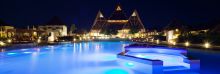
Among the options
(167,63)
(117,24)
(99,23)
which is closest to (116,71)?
(167,63)

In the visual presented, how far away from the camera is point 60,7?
166ft

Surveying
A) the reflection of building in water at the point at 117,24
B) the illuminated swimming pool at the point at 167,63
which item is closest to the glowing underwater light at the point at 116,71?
the illuminated swimming pool at the point at 167,63

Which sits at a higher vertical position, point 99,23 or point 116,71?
point 99,23

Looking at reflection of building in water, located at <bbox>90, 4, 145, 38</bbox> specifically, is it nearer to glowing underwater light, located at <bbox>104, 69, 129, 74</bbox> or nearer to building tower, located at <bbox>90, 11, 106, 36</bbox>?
building tower, located at <bbox>90, 11, 106, 36</bbox>

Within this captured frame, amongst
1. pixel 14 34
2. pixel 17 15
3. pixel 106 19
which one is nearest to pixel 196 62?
pixel 14 34

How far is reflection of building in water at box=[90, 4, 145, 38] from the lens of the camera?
61.5m

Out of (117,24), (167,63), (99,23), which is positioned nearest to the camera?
(167,63)

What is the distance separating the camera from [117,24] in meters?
68.3

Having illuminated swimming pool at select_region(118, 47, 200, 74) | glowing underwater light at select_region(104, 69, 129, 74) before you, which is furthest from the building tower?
glowing underwater light at select_region(104, 69, 129, 74)

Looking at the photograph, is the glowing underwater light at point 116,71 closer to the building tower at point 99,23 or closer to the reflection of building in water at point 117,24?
the reflection of building in water at point 117,24

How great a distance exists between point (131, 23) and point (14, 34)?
3763 centimetres

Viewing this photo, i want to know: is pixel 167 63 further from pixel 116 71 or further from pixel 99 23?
pixel 99 23

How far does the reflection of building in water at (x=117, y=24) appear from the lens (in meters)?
61.5

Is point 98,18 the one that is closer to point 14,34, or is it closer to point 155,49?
point 14,34
